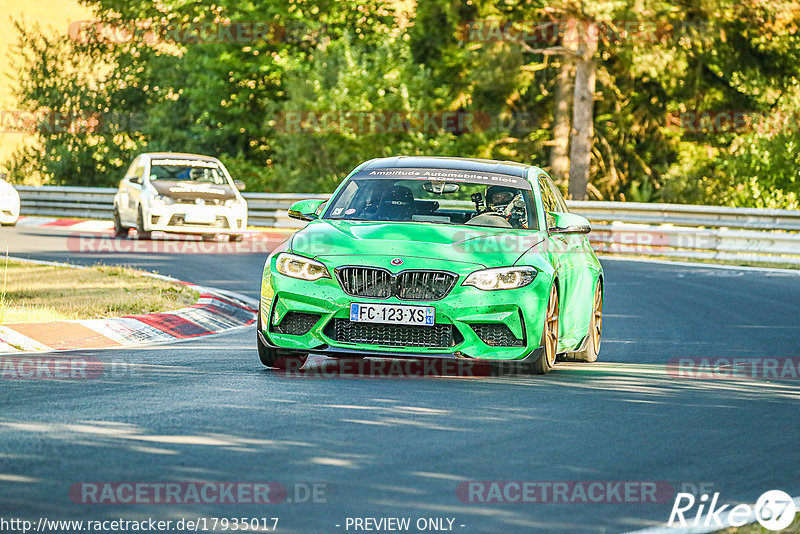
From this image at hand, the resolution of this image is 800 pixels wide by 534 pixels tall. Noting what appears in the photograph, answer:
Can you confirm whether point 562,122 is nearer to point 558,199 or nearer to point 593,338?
point 558,199

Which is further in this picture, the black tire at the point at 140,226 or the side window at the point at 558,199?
the black tire at the point at 140,226

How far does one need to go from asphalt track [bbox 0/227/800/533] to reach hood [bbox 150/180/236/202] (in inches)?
568

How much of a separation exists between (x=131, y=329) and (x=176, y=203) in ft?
43.9

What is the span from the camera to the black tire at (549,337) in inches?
377

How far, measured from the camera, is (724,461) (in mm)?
6996

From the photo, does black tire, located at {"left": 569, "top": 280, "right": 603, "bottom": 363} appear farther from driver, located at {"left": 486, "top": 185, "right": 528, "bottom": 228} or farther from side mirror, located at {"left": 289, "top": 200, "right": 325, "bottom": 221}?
side mirror, located at {"left": 289, "top": 200, "right": 325, "bottom": 221}

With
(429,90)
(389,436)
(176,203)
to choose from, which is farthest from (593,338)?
(429,90)

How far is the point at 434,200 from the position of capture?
1073cm

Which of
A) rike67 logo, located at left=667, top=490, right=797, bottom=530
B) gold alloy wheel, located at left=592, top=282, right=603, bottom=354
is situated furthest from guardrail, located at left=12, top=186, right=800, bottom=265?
rike67 logo, located at left=667, top=490, right=797, bottom=530

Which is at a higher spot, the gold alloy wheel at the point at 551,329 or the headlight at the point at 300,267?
the headlight at the point at 300,267

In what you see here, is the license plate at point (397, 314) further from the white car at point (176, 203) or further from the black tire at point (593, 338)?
the white car at point (176, 203)

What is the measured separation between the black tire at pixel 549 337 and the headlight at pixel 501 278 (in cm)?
26

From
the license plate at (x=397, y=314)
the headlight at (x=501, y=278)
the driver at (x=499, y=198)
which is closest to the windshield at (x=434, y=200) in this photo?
the driver at (x=499, y=198)

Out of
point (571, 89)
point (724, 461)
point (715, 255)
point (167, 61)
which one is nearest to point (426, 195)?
point (724, 461)
